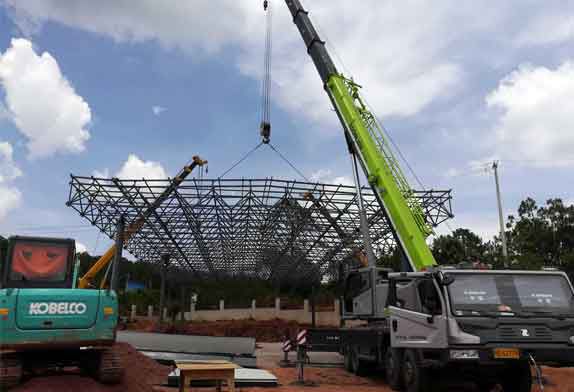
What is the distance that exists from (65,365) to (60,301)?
Result: 6.03 feet

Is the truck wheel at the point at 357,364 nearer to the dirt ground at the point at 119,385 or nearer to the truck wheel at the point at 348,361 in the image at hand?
the truck wheel at the point at 348,361

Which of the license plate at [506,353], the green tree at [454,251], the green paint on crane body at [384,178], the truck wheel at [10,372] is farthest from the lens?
the green tree at [454,251]

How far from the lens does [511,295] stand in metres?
8.30

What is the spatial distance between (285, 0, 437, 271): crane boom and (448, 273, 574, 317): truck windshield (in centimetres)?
286

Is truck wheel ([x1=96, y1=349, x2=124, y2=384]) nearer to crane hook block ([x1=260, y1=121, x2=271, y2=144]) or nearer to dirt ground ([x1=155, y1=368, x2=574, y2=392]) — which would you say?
dirt ground ([x1=155, y1=368, x2=574, y2=392])

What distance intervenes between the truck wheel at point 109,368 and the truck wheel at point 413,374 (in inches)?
213

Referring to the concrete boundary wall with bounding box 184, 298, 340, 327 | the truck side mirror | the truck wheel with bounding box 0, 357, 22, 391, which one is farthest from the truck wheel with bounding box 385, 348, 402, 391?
A: the concrete boundary wall with bounding box 184, 298, 340, 327

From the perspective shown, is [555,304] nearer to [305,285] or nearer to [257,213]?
[257,213]

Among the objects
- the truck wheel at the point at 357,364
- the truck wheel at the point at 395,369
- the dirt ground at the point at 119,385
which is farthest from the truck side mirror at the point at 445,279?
the dirt ground at the point at 119,385

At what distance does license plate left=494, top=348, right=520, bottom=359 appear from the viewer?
298 inches

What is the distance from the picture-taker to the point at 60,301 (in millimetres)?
7781

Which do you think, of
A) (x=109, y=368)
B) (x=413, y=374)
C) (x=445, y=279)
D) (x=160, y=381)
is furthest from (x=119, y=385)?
(x=445, y=279)

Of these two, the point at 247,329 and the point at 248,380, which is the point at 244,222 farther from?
the point at 248,380

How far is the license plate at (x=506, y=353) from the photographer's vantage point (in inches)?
298
